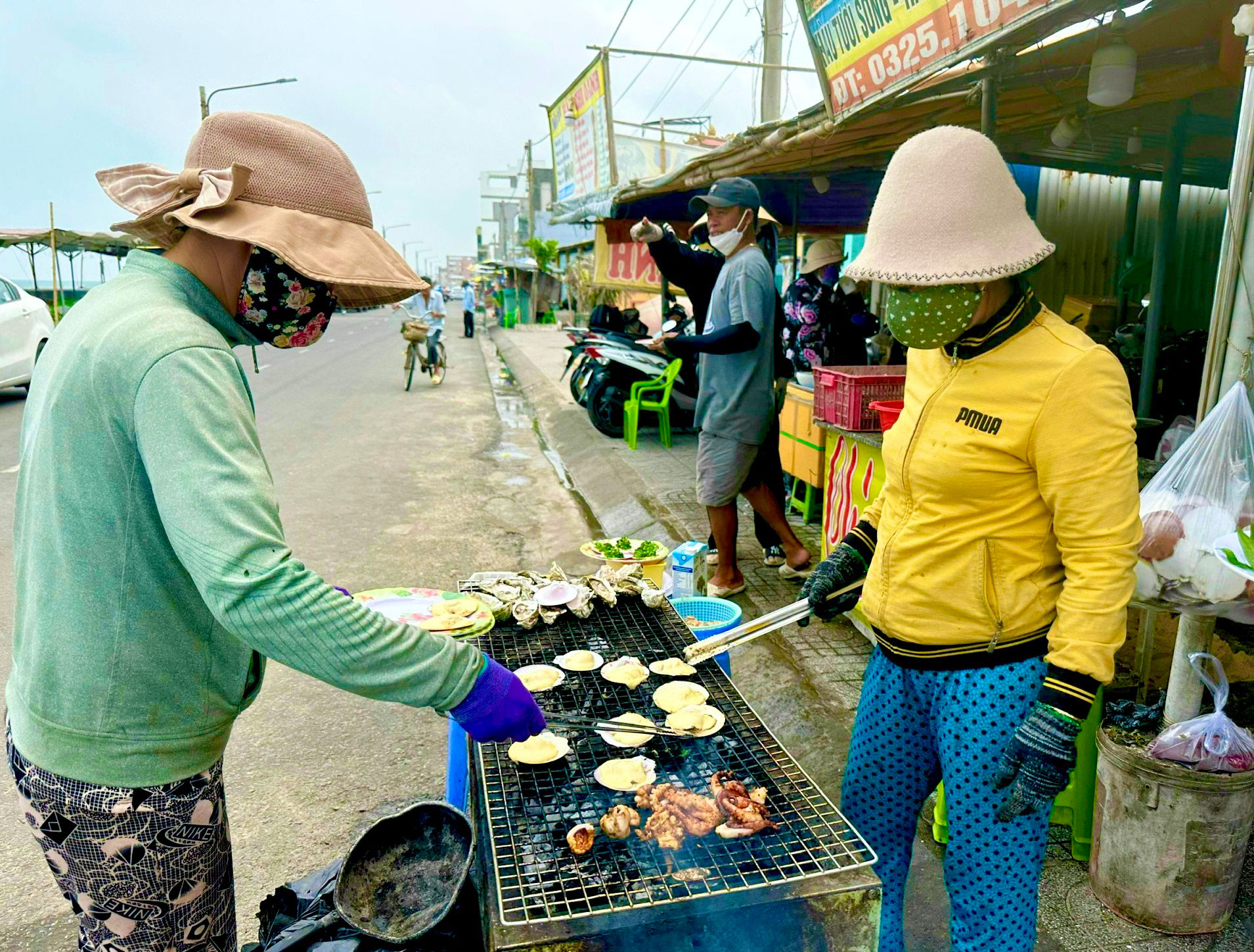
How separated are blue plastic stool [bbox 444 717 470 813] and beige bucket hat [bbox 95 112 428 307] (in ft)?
5.19

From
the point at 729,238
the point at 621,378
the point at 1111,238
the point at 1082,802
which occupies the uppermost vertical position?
the point at 1111,238

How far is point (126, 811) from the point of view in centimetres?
155

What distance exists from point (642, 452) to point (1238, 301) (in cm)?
756

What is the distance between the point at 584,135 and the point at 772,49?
4030 millimetres

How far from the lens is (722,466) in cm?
513

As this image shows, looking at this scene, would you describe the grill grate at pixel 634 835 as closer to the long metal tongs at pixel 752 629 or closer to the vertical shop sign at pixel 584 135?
the long metal tongs at pixel 752 629

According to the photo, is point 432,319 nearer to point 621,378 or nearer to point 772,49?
point 621,378

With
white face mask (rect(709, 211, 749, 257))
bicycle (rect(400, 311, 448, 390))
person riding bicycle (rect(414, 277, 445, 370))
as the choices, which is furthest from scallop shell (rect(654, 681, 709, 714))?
person riding bicycle (rect(414, 277, 445, 370))

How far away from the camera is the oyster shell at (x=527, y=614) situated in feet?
9.75

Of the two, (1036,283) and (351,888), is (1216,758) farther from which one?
(1036,283)

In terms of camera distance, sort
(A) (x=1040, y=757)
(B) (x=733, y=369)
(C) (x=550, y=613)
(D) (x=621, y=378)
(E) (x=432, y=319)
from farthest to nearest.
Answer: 1. (E) (x=432, y=319)
2. (D) (x=621, y=378)
3. (B) (x=733, y=369)
4. (C) (x=550, y=613)
5. (A) (x=1040, y=757)

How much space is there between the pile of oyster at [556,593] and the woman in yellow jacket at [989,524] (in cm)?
120

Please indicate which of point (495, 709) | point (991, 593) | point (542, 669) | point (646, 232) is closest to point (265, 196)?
point (495, 709)

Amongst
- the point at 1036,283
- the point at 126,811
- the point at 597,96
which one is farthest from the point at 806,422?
the point at 597,96
